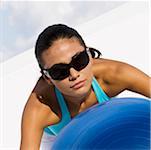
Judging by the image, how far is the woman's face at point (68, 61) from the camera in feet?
6.68

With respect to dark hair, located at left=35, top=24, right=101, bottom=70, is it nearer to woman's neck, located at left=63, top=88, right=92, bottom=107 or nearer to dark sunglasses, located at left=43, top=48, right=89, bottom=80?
dark sunglasses, located at left=43, top=48, right=89, bottom=80

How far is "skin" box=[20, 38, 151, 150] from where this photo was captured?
6.91 feet

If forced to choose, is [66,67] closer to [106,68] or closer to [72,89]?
[72,89]

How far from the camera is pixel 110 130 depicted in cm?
195

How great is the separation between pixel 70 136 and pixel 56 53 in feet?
1.16

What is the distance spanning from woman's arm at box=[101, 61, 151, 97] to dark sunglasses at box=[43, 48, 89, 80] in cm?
20

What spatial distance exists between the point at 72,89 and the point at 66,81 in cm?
6

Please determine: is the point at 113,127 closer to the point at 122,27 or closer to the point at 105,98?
the point at 105,98

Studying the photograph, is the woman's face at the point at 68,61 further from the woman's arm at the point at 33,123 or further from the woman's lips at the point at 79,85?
the woman's arm at the point at 33,123

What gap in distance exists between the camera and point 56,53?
80.0 inches

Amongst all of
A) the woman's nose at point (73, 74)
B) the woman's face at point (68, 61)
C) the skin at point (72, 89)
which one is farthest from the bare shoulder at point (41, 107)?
the woman's nose at point (73, 74)

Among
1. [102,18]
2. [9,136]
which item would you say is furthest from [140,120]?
[102,18]

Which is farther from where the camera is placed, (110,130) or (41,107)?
(41,107)

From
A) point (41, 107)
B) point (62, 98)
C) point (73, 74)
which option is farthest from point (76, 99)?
point (73, 74)
